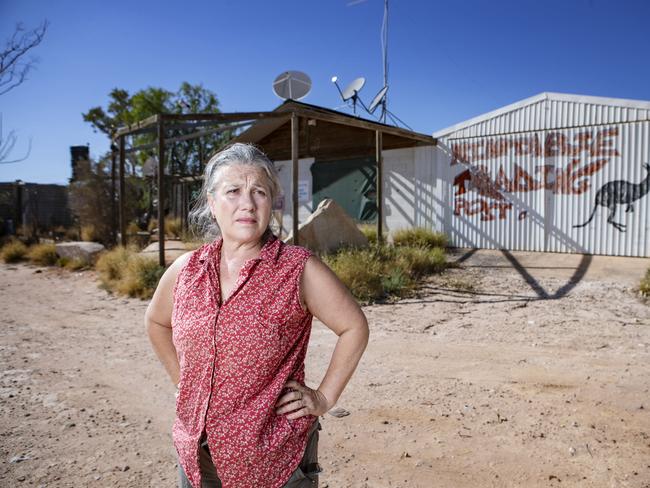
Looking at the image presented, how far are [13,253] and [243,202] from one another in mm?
14083

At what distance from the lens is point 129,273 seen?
879cm

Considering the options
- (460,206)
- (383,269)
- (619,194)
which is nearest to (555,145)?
(619,194)

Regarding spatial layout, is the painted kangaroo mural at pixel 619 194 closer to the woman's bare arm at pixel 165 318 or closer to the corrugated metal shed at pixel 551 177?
the corrugated metal shed at pixel 551 177

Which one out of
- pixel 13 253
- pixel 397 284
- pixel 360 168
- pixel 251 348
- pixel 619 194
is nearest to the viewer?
pixel 251 348

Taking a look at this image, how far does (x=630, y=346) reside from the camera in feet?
17.0

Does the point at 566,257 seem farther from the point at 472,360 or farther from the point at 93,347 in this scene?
the point at 93,347

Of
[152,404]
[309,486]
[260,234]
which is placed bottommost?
[152,404]

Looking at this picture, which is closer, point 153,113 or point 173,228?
point 173,228

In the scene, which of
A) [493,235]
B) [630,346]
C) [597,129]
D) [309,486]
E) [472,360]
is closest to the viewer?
[309,486]

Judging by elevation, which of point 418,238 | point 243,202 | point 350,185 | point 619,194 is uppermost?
point 350,185

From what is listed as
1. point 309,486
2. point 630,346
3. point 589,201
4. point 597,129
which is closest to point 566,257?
point 589,201

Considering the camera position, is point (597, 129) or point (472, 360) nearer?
point (472, 360)

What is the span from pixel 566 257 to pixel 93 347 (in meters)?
9.64

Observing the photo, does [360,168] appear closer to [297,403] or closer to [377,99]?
[377,99]
